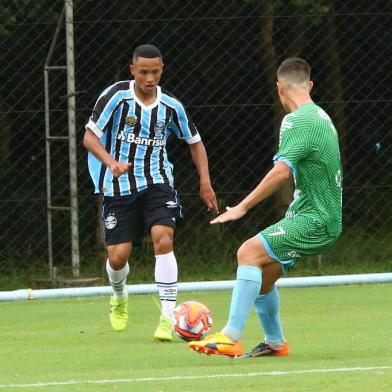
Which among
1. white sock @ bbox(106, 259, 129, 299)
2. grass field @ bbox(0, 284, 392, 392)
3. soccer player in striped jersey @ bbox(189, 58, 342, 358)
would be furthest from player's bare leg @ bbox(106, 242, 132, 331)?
soccer player in striped jersey @ bbox(189, 58, 342, 358)

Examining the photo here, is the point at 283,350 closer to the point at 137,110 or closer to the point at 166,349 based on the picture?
the point at 166,349

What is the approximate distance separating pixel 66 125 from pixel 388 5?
11.1ft

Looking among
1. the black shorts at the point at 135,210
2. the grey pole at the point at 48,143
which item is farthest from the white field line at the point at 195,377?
the grey pole at the point at 48,143

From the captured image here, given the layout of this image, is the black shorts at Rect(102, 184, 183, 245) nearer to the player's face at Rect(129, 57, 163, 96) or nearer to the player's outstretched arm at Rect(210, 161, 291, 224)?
the player's face at Rect(129, 57, 163, 96)

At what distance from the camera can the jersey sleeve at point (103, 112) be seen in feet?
30.8

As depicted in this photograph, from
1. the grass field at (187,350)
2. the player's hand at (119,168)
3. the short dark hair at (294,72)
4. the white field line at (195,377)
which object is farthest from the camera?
the player's hand at (119,168)

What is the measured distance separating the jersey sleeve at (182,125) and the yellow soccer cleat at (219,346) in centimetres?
→ 253

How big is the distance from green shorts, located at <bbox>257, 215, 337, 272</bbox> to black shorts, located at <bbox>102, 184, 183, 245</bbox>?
73.4 inches

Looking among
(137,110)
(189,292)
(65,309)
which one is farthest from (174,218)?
(189,292)

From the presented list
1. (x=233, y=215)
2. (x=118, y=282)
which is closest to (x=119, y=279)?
(x=118, y=282)

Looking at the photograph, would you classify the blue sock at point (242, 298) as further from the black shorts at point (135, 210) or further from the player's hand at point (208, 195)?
the player's hand at point (208, 195)

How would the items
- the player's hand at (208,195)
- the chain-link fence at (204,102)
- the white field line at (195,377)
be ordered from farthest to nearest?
1. the chain-link fence at (204,102)
2. the player's hand at (208,195)
3. the white field line at (195,377)

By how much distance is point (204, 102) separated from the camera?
534 inches

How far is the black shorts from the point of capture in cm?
948
